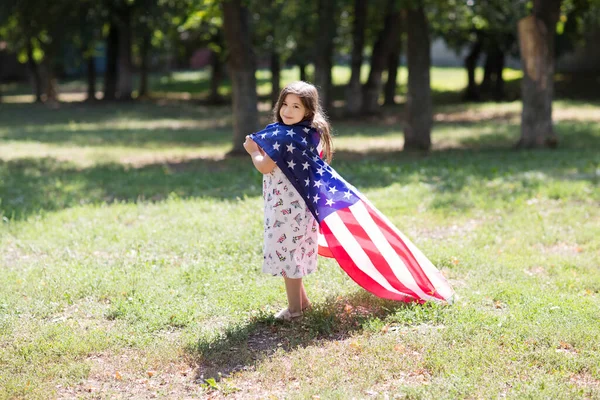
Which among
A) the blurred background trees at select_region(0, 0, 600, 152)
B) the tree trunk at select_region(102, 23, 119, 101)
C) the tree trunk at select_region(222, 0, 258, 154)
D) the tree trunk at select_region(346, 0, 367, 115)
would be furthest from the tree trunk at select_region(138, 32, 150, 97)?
the tree trunk at select_region(222, 0, 258, 154)

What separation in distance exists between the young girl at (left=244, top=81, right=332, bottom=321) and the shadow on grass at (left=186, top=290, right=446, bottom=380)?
40 cm

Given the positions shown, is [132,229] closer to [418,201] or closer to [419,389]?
[418,201]

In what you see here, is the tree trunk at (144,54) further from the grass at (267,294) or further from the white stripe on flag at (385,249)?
the white stripe on flag at (385,249)

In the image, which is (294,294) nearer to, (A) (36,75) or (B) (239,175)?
(B) (239,175)

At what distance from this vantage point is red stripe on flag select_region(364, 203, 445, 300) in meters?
5.76

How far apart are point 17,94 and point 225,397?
1552 inches

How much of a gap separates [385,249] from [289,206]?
33.7 inches

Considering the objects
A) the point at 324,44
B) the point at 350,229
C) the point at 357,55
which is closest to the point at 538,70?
the point at 324,44

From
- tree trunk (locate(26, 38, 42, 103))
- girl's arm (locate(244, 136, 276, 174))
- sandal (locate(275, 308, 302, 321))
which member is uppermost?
tree trunk (locate(26, 38, 42, 103))

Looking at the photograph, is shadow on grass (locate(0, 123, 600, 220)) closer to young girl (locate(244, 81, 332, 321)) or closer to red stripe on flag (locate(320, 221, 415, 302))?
red stripe on flag (locate(320, 221, 415, 302))

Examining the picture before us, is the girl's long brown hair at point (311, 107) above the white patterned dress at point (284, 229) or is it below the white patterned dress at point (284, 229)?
above

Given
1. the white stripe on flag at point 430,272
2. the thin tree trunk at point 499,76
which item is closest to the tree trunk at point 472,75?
the thin tree trunk at point 499,76

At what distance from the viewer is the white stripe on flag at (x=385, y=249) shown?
5680mm

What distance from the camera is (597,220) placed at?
353 inches
